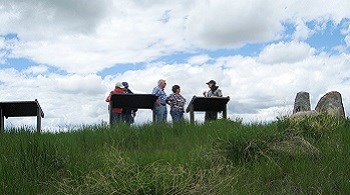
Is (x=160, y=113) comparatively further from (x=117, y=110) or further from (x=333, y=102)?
(x=333, y=102)

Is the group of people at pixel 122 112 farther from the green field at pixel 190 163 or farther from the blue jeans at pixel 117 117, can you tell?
the green field at pixel 190 163

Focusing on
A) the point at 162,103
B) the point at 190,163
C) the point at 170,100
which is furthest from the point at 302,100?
the point at 190,163

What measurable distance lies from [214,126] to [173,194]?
5718mm

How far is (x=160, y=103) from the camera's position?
14.5 meters

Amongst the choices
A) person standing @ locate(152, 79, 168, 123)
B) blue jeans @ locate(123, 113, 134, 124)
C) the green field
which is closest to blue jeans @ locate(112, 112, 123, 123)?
Answer: blue jeans @ locate(123, 113, 134, 124)

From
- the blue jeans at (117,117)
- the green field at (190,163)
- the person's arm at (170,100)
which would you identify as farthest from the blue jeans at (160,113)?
the green field at (190,163)

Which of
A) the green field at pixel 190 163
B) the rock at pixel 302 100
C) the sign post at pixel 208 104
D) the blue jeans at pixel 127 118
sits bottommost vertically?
the green field at pixel 190 163

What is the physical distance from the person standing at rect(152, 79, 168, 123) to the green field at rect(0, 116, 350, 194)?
12.6 feet

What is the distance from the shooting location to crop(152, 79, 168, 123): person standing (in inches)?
562

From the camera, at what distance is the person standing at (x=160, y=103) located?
1427 cm

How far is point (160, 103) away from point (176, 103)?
494 mm

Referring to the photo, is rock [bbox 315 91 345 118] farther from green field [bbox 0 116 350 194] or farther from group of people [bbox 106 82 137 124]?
green field [bbox 0 116 350 194]

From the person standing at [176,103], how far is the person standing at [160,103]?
17 cm

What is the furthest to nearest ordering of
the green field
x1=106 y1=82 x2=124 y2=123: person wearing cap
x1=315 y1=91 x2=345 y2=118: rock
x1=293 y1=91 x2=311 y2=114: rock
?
x1=293 y1=91 x2=311 y2=114: rock, x1=315 y1=91 x2=345 y2=118: rock, x1=106 y1=82 x2=124 y2=123: person wearing cap, the green field
